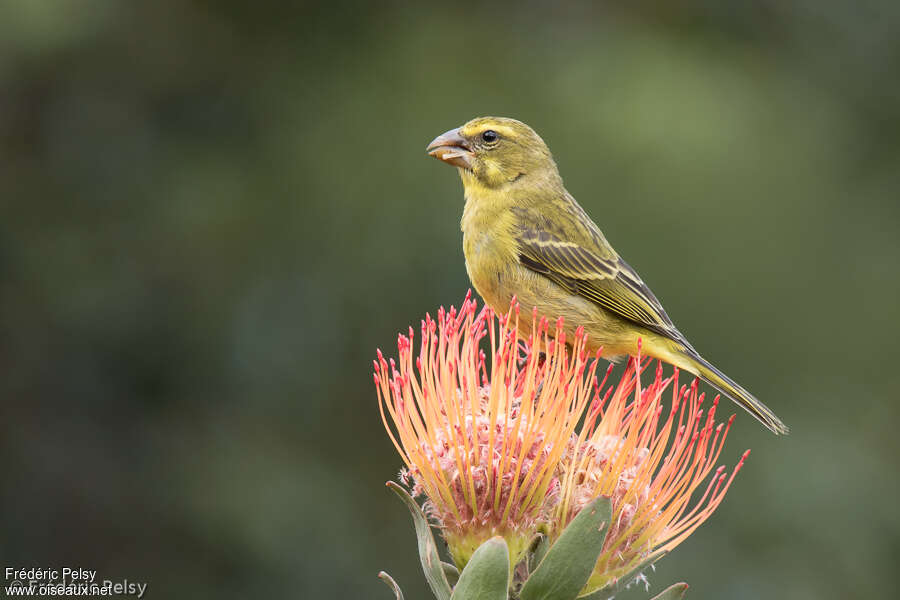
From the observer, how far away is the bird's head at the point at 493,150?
4.70m

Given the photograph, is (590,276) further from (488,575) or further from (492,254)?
(488,575)

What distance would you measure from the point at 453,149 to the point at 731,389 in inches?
57.3

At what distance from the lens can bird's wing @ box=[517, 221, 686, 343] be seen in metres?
4.45

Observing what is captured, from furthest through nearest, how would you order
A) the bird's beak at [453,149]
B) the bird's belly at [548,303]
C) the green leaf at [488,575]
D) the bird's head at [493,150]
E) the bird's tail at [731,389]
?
the bird's head at [493,150], the bird's beak at [453,149], the bird's belly at [548,303], the bird's tail at [731,389], the green leaf at [488,575]

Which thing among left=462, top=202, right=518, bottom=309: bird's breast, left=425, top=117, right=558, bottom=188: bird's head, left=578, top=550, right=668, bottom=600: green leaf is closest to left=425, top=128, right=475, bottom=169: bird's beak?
left=425, top=117, right=558, bottom=188: bird's head

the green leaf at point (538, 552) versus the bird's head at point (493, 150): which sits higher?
the bird's head at point (493, 150)

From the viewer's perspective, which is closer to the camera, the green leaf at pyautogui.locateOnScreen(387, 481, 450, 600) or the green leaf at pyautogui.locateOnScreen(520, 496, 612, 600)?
the green leaf at pyautogui.locateOnScreen(520, 496, 612, 600)

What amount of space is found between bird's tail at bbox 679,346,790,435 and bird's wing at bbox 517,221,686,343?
111 mm

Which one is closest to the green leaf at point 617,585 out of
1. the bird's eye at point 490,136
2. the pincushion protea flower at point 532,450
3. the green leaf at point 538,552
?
the pincushion protea flower at point 532,450

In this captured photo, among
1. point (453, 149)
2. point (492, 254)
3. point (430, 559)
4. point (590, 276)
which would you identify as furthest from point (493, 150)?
point (430, 559)

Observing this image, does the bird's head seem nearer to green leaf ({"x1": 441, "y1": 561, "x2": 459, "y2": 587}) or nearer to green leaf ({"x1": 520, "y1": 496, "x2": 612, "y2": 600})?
green leaf ({"x1": 441, "y1": 561, "x2": 459, "y2": 587})

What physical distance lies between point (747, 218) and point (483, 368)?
6576mm

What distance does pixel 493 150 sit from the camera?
4.75 meters

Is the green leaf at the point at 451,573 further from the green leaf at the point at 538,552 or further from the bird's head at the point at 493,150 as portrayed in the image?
the bird's head at the point at 493,150
